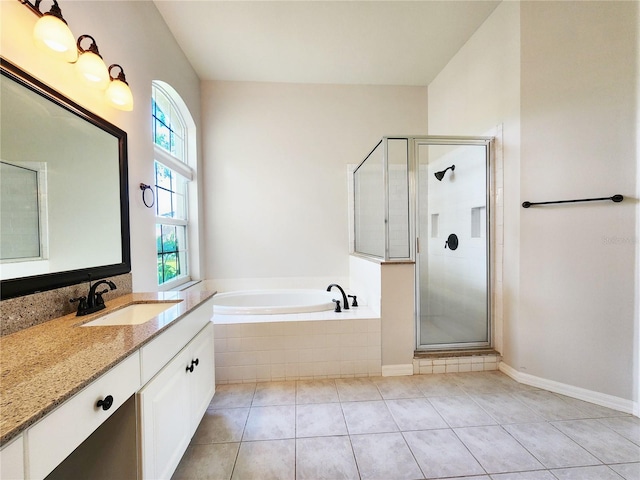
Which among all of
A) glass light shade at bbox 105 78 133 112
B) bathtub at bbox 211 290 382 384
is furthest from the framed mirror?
bathtub at bbox 211 290 382 384

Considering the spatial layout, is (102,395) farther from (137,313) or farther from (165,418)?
(137,313)

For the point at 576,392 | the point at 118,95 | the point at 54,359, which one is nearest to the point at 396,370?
the point at 576,392

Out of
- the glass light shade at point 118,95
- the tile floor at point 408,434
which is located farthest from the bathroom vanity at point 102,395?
the glass light shade at point 118,95

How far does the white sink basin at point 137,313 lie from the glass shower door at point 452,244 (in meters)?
1.88

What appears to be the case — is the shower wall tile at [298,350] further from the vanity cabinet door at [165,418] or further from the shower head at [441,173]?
the shower head at [441,173]

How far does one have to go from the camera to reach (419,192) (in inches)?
87.9

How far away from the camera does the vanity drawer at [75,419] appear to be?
1.83 feet

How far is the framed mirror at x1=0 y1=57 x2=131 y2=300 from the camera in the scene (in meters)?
0.98

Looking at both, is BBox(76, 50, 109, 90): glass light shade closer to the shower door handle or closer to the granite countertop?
the granite countertop

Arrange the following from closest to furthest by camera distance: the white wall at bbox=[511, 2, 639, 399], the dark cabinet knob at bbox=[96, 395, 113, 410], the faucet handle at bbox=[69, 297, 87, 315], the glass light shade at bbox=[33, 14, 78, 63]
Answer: the dark cabinet knob at bbox=[96, 395, 113, 410] → the glass light shade at bbox=[33, 14, 78, 63] → the faucet handle at bbox=[69, 297, 87, 315] → the white wall at bbox=[511, 2, 639, 399]

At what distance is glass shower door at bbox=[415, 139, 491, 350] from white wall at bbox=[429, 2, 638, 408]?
0.64ft

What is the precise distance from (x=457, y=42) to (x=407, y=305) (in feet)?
8.43

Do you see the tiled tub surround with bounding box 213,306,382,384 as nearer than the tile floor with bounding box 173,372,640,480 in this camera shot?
No

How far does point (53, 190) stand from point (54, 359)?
802 mm
